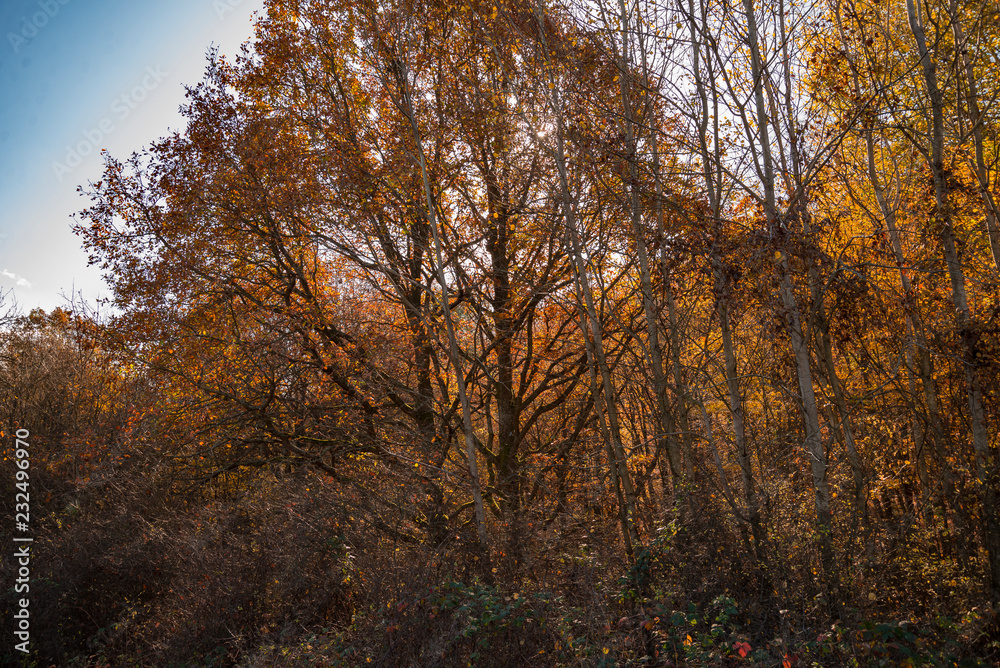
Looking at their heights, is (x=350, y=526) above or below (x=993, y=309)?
below

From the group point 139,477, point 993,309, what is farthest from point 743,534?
point 139,477

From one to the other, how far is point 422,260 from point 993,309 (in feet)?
25.0

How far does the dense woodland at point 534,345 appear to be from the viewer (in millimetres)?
5805

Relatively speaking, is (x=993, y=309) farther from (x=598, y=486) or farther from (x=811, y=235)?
(x=598, y=486)

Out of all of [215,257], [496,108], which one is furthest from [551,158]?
[215,257]

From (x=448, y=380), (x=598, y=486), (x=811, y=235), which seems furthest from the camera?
(x=448, y=380)

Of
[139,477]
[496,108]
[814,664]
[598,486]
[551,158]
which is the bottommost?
[814,664]

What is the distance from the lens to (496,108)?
8.40 metres

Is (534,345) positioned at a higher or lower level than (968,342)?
higher

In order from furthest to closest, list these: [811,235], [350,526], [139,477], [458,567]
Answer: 1. [139,477]
2. [350,526]
3. [458,567]
4. [811,235]

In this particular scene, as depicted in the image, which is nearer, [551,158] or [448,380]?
[551,158]

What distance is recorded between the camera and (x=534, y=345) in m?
10.6

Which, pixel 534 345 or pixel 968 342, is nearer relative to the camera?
pixel 968 342

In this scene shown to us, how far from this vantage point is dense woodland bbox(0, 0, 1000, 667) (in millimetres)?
5805
